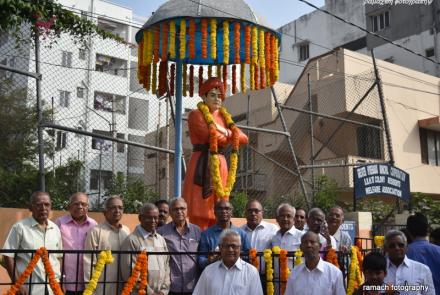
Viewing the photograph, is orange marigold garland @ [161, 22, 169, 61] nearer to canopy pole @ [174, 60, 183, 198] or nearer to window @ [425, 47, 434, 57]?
canopy pole @ [174, 60, 183, 198]

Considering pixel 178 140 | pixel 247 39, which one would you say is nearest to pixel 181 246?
pixel 178 140

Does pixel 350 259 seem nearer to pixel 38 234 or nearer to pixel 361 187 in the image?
pixel 38 234

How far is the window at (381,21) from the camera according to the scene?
81.9ft

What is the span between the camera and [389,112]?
18.1 m

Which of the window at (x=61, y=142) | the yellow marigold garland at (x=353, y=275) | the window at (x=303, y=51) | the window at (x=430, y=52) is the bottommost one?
the yellow marigold garland at (x=353, y=275)

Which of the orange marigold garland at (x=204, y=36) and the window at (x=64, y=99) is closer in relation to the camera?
the orange marigold garland at (x=204, y=36)

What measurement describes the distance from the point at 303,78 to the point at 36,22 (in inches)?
527

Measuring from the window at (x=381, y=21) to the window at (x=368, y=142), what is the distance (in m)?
9.59

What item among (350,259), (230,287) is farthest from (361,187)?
(230,287)

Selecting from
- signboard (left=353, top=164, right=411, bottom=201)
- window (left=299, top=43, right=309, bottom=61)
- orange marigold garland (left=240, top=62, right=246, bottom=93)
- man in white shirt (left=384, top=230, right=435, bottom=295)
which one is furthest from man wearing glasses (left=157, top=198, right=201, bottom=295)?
window (left=299, top=43, right=309, bottom=61)

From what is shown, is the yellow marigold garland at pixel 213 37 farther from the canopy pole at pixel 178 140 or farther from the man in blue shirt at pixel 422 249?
the man in blue shirt at pixel 422 249

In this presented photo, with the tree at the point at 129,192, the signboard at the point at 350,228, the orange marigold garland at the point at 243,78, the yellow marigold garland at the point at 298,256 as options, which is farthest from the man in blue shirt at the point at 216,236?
the signboard at the point at 350,228

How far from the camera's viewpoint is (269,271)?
4.79m

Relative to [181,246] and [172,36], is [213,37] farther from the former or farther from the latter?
[181,246]
